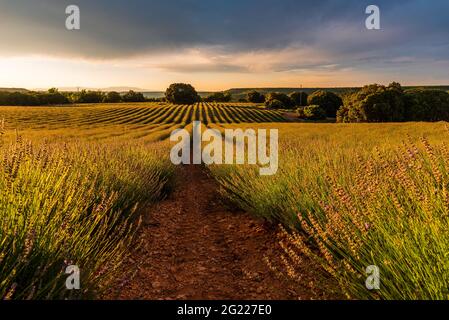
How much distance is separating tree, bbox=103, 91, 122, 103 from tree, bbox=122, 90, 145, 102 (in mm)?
1453

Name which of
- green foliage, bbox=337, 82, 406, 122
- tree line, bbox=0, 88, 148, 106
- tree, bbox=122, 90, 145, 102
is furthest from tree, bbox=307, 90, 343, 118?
tree line, bbox=0, 88, 148, 106

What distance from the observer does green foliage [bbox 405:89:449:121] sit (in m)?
50.5

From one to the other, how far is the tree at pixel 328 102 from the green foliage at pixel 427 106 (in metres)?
25.3

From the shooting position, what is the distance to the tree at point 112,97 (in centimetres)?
10429

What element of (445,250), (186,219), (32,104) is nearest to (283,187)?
(186,219)

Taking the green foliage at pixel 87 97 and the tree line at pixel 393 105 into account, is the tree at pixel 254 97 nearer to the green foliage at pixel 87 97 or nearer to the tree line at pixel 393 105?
the green foliage at pixel 87 97

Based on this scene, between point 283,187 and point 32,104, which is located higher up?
point 32,104

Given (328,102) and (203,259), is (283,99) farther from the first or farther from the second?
(203,259)

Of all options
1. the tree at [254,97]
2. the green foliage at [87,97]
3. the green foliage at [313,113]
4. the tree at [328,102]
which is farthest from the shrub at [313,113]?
the green foliage at [87,97]

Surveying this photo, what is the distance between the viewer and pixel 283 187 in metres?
5.88

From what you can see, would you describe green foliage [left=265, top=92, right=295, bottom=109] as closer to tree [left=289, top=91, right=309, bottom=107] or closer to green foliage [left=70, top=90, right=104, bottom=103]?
tree [left=289, top=91, right=309, bottom=107]
